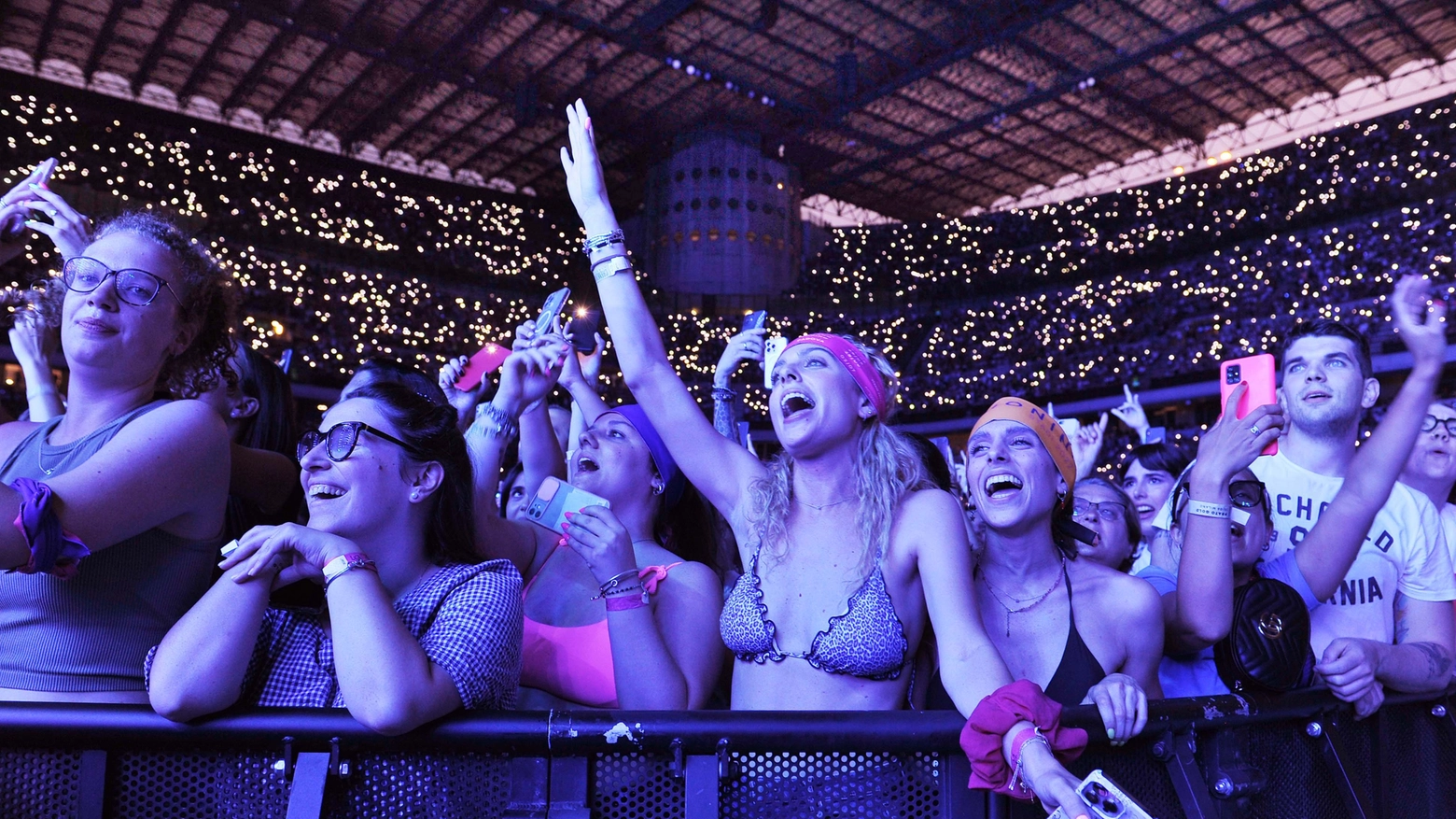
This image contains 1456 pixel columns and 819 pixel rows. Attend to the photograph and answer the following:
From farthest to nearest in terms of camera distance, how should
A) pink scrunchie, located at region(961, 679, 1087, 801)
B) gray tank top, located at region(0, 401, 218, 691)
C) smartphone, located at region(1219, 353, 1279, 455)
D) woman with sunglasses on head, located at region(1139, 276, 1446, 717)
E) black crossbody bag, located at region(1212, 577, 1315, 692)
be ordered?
smartphone, located at region(1219, 353, 1279, 455) → woman with sunglasses on head, located at region(1139, 276, 1446, 717) → black crossbody bag, located at region(1212, 577, 1315, 692) → gray tank top, located at region(0, 401, 218, 691) → pink scrunchie, located at region(961, 679, 1087, 801)

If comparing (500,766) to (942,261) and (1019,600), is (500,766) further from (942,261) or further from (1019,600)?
(942,261)

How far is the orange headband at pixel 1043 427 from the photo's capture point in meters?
2.40

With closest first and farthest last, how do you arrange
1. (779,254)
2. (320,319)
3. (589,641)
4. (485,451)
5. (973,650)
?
(973,650)
(589,641)
(485,451)
(320,319)
(779,254)

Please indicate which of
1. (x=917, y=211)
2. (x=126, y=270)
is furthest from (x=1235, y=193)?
(x=126, y=270)

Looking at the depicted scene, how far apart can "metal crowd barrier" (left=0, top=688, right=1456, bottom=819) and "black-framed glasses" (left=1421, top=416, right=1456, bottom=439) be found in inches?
121

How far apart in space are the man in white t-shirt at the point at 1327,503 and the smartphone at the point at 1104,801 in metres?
1.64

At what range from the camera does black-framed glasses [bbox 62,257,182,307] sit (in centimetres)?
193

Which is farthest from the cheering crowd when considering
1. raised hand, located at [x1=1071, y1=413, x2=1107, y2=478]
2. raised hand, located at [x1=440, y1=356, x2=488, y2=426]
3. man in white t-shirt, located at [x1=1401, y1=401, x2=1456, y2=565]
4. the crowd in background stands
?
the crowd in background stands

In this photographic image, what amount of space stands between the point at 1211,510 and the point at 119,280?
2.25 metres

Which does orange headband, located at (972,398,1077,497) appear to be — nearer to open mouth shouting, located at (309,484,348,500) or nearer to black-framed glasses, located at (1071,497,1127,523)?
black-framed glasses, located at (1071,497,1127,523)

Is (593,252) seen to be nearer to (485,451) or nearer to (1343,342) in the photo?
(485,451)

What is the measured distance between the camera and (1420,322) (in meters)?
2.71

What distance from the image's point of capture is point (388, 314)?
25656 mm

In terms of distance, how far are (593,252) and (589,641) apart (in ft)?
3.12
